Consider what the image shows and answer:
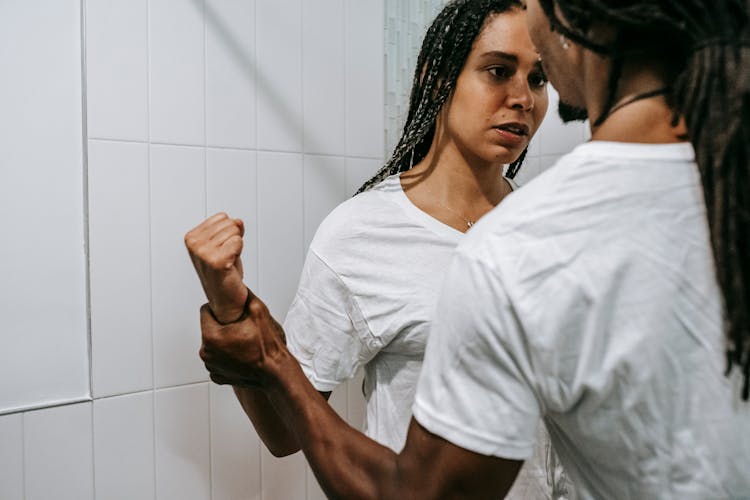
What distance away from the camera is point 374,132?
142 centimetres

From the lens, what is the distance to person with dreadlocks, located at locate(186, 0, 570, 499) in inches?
35.0

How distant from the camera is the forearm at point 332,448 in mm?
517

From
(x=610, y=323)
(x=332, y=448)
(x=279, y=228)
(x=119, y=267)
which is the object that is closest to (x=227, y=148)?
(x=279, y=228)

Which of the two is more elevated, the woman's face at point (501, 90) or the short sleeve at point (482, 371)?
the woman's face at point (501, 90)

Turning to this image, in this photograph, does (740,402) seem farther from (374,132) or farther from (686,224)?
(374,132)

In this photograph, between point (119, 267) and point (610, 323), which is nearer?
point (610, 323)

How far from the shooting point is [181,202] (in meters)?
1.07

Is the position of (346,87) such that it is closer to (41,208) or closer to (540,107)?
(540,107)

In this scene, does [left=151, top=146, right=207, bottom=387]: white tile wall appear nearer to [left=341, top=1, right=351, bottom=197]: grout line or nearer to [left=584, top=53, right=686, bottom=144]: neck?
[left=341, top=1, right=351, bottom=197]: grout line

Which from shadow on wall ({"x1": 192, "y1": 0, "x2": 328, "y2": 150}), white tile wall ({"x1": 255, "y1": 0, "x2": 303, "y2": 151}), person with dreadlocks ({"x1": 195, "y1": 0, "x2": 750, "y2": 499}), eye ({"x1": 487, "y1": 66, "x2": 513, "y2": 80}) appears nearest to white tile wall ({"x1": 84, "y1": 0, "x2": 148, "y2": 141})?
shadow on wall ({"x1": 192, "y1": 0, "x2": 328, "y2": 150})

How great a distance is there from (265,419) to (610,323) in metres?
0.62

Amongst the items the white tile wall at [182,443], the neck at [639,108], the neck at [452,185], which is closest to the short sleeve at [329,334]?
the neck at [452,185]

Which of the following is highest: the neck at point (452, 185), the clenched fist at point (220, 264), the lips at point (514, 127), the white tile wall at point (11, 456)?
the lips at point (514, 127)

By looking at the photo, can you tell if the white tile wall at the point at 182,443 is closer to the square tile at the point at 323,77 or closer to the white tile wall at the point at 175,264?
the white tile wall at the point at 175,264
